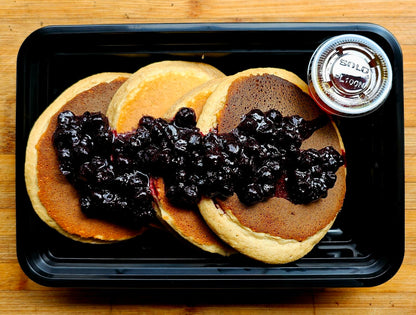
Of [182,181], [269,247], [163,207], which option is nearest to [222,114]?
[182,181]

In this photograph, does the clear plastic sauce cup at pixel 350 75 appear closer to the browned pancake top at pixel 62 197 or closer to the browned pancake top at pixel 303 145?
the browned pancake top at pixel 303 145

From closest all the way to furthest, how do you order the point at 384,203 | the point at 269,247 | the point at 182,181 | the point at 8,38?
the point at 182,181, the point at 269,247, the point at 384,203, the point at 8,38

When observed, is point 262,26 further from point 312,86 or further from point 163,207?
point 163,207

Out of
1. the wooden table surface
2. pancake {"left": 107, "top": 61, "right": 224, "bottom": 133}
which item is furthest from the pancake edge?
pancake {"left": 107, "top": 61, "right": 224, "bottom": 133}

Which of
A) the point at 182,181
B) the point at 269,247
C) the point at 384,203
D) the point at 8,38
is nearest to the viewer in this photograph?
the point at 182,181

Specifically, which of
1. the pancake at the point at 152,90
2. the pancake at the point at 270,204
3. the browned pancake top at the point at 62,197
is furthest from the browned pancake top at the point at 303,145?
the browned pancake top at the point at 62,197

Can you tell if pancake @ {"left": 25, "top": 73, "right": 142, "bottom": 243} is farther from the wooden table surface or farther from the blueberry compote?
the wooden table surface
